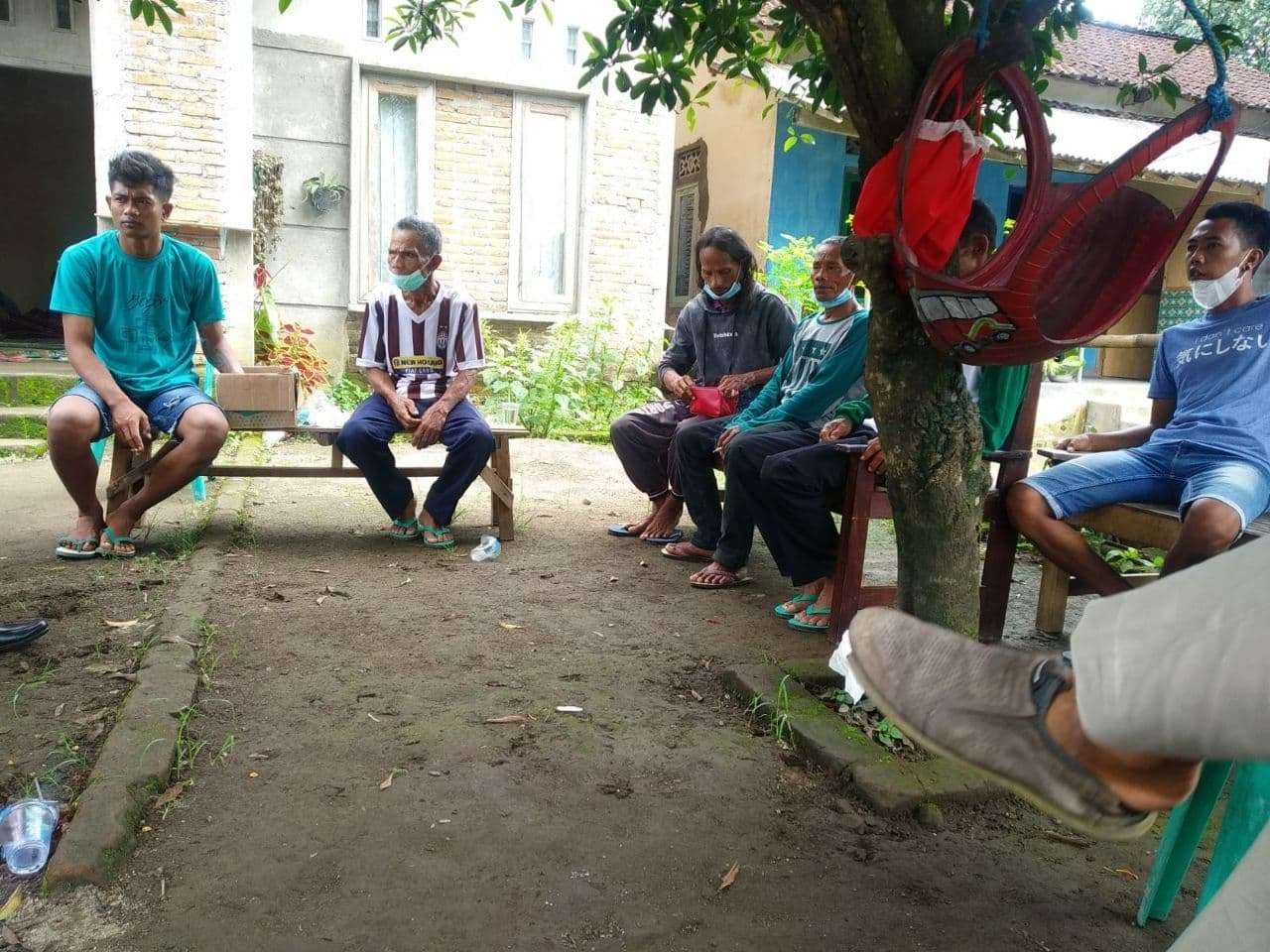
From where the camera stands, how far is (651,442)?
484 cm

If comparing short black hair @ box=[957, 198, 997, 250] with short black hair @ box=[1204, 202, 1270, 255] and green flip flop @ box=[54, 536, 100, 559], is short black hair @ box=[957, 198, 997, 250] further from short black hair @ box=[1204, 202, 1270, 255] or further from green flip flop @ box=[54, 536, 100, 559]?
green flip flop @ box=[54, 536, 100, 559]

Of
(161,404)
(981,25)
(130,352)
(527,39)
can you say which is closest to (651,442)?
(161,404)

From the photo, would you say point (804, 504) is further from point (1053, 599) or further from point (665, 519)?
point (665, 519)

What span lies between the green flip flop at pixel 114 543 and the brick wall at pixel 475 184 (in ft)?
17.7

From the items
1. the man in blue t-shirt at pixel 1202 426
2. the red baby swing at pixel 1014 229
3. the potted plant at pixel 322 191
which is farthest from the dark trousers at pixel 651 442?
the potted plant at pixel 322 191

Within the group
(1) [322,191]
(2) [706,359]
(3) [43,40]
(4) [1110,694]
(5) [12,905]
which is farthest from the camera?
(1) [322,191]

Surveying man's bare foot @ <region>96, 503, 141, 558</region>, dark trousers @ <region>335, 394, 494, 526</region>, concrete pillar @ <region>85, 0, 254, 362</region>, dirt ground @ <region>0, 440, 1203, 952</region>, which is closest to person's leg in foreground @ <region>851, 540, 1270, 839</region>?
dirt ground @ <region>0, 440, 1203, 952</region>

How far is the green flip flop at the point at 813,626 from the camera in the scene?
360 centimetres

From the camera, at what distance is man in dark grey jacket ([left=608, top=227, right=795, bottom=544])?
4500mm

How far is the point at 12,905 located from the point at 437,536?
2.87 meters

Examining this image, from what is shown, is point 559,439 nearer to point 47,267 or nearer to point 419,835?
point 419,835

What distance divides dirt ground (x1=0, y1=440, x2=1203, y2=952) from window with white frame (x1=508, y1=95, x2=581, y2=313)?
6.02 metres

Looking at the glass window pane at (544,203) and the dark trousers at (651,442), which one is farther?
the glass window pane at (544,203)

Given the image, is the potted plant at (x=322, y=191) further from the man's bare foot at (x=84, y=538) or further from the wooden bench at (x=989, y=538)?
the wooden bench at (x=989, y=538)
